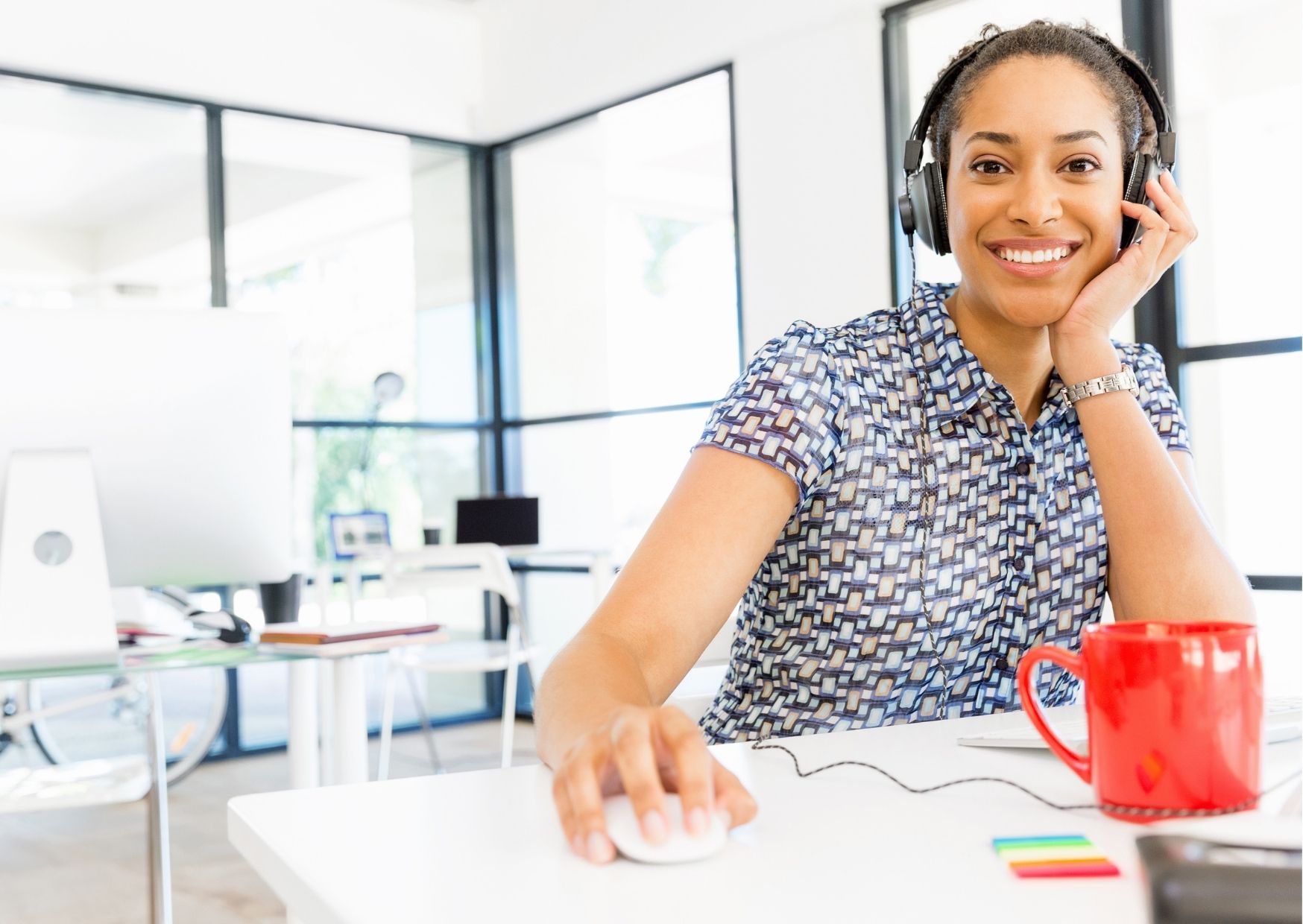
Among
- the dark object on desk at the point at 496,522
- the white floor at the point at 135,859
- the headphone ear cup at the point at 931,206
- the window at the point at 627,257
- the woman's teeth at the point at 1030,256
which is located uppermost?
the window at the point at 627,257

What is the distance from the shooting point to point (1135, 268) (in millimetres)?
1348


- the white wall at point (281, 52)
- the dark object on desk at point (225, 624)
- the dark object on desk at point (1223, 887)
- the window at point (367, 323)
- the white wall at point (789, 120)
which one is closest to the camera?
the dark object on desk at point (1223, 887)

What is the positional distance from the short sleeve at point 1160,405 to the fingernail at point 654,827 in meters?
1.00

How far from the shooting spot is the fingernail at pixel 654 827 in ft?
1.88

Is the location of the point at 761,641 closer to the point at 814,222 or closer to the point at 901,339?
the point at 901,339

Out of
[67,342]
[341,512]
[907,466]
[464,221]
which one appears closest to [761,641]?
[907,466]

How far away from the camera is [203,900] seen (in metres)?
2.88

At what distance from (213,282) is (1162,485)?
4221 millimetres

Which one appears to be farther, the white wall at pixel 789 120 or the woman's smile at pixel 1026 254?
the white wall at pixel 789 120

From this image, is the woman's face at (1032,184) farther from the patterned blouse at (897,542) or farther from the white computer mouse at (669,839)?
the white computer mouse at (669,839)

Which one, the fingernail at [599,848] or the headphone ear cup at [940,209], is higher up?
the headphone ear cup at [940,209]

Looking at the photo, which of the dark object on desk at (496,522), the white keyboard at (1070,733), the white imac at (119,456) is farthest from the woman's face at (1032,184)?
the dark object on desk at (496,522)

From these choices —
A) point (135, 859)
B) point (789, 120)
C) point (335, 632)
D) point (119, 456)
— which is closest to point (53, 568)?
point (119, 456)

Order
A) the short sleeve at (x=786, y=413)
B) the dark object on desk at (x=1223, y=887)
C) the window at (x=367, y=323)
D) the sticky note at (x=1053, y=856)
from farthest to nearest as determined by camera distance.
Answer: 1. the window at (x=367, y=323)
2. the short sleeve at (x=786, y=413)
3. the sticky note at (x=1053, y=856)
4. the dark object on desk at (x=1223, y=887)
